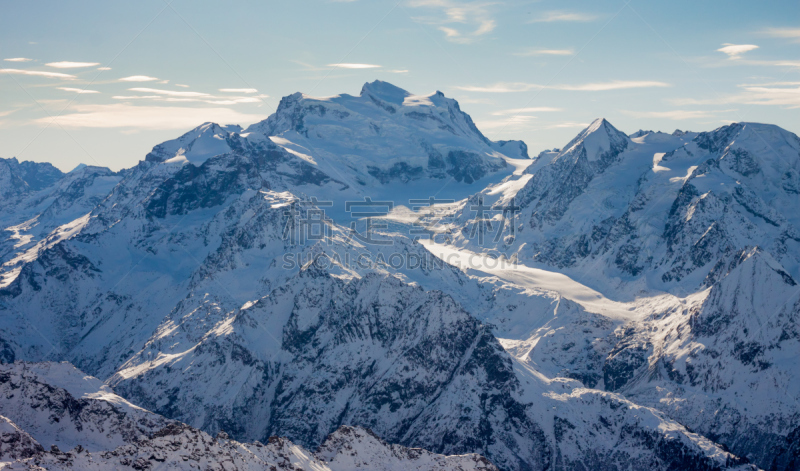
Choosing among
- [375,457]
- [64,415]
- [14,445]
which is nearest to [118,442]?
[64,415]

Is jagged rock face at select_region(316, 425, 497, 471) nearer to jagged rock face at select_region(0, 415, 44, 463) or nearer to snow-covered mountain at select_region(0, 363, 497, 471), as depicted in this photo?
snow-covered mountain at select_region(0, 363, 497, 471)

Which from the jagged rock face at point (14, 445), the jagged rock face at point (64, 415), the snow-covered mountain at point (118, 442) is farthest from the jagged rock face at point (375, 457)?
the jagged rock face at point (14, 445)

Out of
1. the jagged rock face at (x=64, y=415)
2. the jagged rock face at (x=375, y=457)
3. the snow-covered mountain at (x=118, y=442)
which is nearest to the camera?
the snow-covered mountain at (x=118, y=442)

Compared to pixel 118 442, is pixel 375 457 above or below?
above

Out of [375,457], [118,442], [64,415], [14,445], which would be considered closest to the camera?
[14,445]

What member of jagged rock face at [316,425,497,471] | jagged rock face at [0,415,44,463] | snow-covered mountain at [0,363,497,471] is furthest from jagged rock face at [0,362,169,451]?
jagged rock face at [316,425,497,471]

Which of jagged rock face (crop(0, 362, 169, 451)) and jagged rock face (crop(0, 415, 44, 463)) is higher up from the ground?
jagged rock face (crop(0, 415, 44, 463))

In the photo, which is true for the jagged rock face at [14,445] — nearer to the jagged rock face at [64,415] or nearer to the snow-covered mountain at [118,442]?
the snow-covered mountain at [118,442]

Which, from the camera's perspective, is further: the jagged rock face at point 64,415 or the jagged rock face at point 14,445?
the jagged rock face at point 64,415

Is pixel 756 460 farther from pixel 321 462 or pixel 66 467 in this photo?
pixel 66 467

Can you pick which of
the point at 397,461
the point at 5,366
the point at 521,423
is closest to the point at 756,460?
the point at 521,423

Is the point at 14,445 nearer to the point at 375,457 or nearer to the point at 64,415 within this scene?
the point at 64,415
